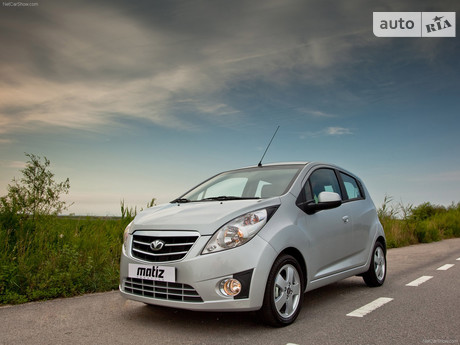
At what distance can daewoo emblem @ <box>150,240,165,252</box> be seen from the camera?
4.66 metres

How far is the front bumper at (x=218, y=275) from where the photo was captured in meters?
4.39

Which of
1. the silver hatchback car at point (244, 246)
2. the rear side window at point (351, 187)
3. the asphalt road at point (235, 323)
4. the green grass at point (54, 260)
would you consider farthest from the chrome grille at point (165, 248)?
the rear side window at point (351, 187)

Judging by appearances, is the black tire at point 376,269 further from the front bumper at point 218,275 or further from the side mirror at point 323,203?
the front bumper at point 218,275

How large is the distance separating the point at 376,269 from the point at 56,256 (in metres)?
4.76

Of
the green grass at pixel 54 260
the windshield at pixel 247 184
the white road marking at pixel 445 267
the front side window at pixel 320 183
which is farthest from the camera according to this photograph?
the white road marking at pixel 445 267

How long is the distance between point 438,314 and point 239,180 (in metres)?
2.84

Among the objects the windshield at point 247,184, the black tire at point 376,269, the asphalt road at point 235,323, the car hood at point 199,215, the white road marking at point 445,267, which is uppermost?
the windshield at point 247,184

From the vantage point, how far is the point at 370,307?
577 cm

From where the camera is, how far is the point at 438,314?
5434mm

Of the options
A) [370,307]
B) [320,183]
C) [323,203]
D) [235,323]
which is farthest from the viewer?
[320,183]

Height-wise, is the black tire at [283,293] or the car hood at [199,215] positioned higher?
the car hood at [199,215]

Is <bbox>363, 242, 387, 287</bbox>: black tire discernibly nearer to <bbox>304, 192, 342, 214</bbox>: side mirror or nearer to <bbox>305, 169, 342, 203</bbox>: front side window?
<bbox>305, 169, 342, 203</bbox>: front side window

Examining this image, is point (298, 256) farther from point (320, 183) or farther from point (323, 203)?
point (320, 183)

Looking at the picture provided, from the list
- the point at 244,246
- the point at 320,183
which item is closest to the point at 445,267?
the point at 320,183
